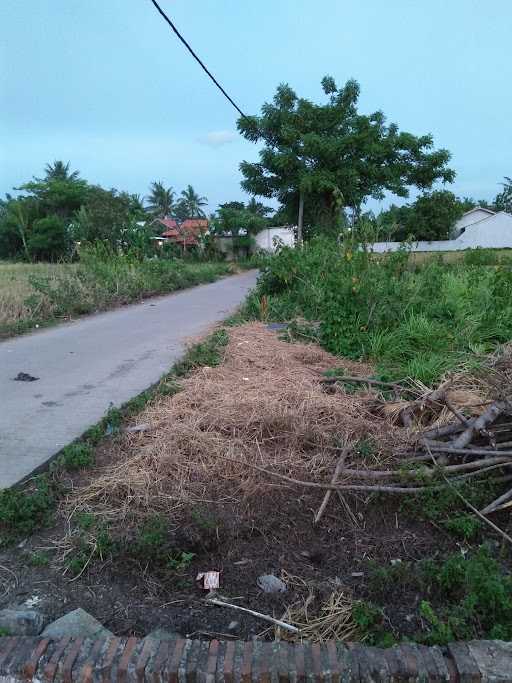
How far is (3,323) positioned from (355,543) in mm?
7682

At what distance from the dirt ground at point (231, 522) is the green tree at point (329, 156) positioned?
60.7 ft

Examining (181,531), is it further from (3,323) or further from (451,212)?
(451,212)

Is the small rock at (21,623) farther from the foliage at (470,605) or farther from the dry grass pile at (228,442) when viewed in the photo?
the foliage at (470,605)

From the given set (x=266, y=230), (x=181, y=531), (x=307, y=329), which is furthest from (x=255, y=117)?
(x=181, y=531)

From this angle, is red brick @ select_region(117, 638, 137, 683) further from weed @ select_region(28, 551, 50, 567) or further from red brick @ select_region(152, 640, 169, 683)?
weed @ select_region(28, 551, 50, 567)

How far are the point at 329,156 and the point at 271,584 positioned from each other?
21185 mm

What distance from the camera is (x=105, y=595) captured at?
240 cm

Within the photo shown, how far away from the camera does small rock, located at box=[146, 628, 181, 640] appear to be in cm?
202

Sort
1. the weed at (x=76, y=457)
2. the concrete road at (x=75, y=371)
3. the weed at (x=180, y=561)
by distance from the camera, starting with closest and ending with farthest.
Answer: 1. the weed at (x=180, y=561)
2. the weed at (x=76, y=457)
3. the concrete road at (x=75, y=371)

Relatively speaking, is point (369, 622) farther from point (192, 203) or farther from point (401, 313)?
point (192, 203)

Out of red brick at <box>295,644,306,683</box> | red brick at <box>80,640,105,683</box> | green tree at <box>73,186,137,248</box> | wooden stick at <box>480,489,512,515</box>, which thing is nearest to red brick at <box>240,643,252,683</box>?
red brick at <box>295,644,306,683</box>

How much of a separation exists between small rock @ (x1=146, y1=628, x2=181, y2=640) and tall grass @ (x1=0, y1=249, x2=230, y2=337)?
285 inches

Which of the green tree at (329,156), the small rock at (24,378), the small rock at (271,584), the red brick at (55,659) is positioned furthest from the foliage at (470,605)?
the green tree at (329,156)

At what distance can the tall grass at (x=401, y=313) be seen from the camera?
559cm
